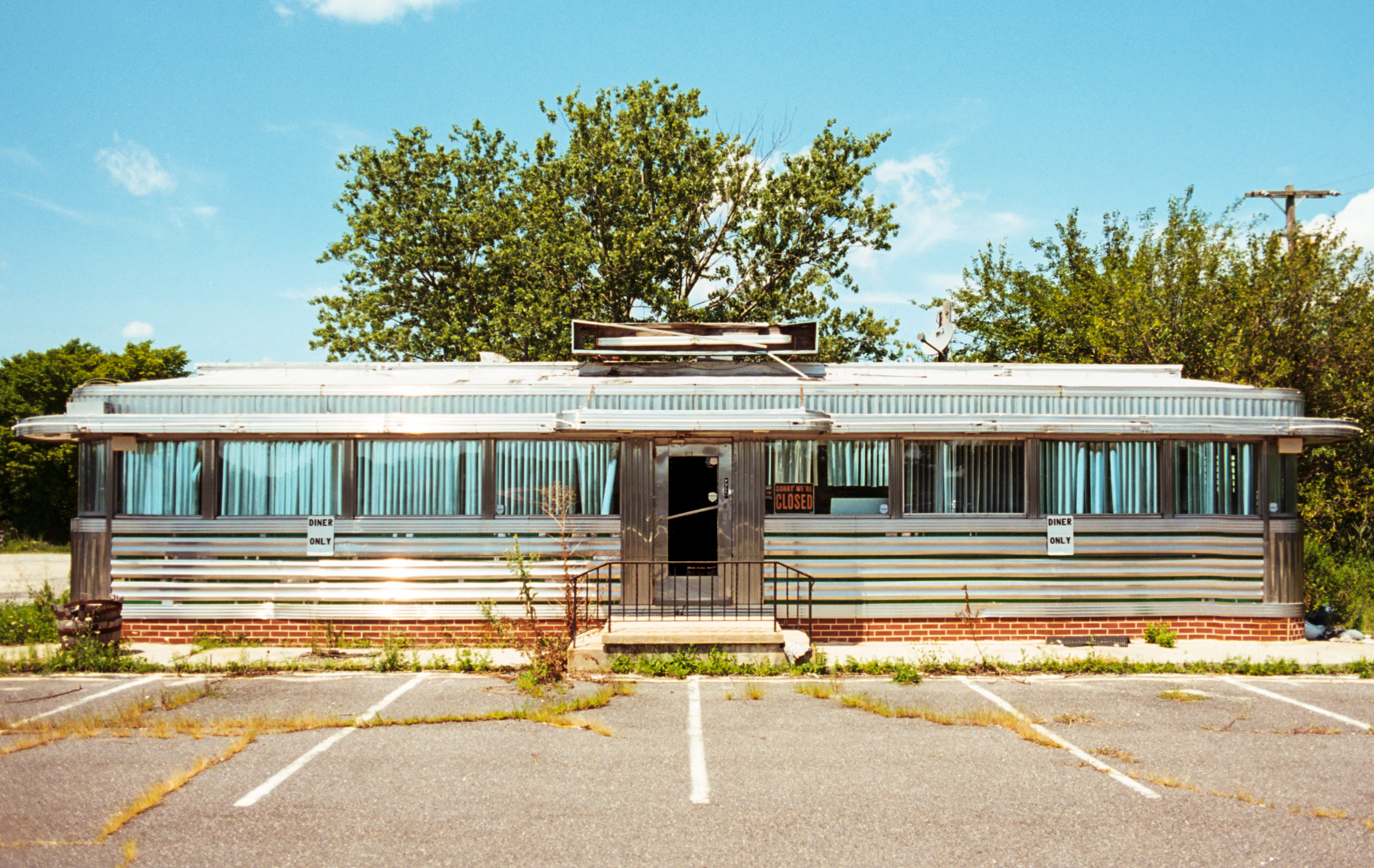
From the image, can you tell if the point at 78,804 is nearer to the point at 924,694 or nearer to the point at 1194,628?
the point at 924,694

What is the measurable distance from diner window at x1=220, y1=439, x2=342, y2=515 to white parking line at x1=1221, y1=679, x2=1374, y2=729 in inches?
381

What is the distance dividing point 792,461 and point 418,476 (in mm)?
4276

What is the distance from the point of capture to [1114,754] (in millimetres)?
6555

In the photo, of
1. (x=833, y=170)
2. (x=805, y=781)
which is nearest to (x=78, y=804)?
(x=805, y=781)

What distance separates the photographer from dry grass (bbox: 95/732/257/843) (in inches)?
201

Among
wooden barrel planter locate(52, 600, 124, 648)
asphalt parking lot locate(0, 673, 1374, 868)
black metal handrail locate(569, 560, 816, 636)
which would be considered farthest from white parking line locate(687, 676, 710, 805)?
wooden barrel planter locate(52, 600, 124, 648)

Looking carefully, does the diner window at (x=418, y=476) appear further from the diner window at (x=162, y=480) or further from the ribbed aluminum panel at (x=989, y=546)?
the ribbed aluminum panel at (x=989, y=546)

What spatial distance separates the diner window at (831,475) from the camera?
1059cm

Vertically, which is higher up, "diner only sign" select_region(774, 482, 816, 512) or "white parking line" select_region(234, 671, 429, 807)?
"diner only sign" select_region(774, 482, 816, 512)

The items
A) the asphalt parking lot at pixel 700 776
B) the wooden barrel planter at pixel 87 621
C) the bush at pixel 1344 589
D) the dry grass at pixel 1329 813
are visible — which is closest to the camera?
the asphalt parking lot at pixel 700 776

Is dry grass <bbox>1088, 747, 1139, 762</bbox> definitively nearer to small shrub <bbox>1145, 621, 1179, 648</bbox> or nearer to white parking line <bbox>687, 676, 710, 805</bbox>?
white parking line <bbox>687, 676, 710, 805</bbox>

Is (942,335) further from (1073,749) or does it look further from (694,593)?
(1073,749)

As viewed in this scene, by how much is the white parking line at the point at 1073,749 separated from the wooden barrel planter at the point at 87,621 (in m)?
8.72

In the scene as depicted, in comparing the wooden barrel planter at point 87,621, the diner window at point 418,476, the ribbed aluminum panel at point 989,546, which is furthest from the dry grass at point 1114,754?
the wooden barrel planter at point 87,621
